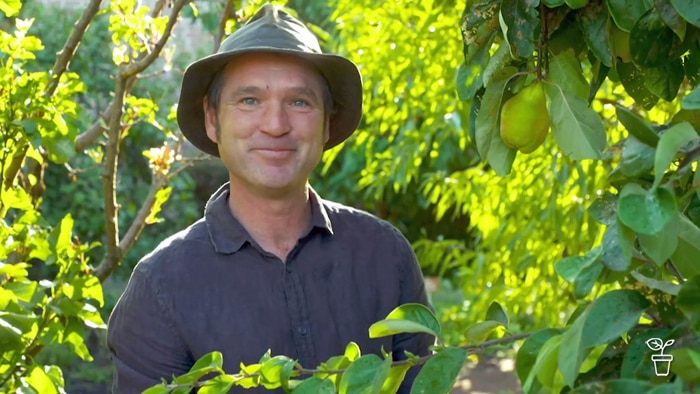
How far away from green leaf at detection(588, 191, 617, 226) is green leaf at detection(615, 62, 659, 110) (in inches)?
14.3

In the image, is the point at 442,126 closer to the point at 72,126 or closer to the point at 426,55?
the point at 426,55

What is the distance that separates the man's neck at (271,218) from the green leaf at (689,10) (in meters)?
1.13

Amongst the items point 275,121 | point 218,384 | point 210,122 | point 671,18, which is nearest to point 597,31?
point 671,18

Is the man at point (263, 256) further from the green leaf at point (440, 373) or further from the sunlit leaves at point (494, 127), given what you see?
the green leaf at point (440, 373)

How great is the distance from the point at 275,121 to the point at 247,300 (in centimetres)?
32

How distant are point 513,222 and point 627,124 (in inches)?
117

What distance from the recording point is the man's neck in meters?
2.09

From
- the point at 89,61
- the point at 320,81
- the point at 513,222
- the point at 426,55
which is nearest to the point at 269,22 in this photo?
the point at 320,81

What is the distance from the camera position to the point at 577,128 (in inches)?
43.0

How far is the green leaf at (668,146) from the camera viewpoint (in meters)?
0.81

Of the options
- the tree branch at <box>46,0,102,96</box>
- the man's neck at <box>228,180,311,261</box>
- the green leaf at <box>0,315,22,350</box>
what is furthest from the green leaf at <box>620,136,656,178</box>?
the tree branch at <box>46,0,102,96</box>

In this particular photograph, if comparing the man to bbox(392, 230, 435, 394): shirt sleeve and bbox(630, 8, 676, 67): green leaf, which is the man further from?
bbox(630, 8, 676, 67): green leaf

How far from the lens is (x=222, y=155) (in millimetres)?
2061

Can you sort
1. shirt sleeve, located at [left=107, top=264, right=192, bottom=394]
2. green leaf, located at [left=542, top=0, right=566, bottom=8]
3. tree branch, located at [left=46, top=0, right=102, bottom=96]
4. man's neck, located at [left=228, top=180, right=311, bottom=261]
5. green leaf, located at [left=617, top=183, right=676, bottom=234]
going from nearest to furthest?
green leaf, located at [left=617, top=183, right=676, bottom=234] < green leaf, located at [left=542, top=0, right=566, bottom=8] < shirt sleeve, located at [left=107, top=264, right=192, bottom=394] < man's neck, located at [left=228, top=180, right=311, bottom=261] < tree branch, located at [left=46, top=0, right=102, bottom=96]
